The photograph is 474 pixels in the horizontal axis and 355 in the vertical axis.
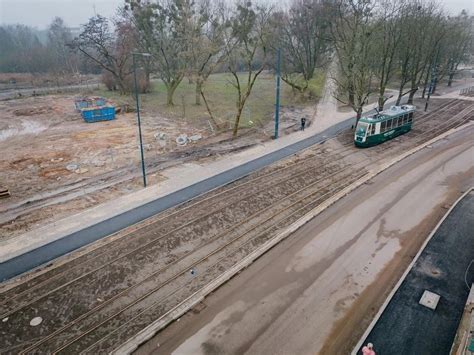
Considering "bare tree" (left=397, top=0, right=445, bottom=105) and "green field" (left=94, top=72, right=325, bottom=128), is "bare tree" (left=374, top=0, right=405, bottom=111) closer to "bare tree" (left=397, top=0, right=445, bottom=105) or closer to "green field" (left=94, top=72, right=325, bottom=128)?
"bare tree" (left=397, top=0, right=445, bottom=105)

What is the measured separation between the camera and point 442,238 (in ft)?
52.4

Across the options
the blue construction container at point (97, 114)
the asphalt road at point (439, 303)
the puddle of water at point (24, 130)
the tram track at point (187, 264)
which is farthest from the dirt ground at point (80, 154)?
the asphalt road at point (439, 303)

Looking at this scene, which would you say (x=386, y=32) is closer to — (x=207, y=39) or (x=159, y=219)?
(x=207, y=39)

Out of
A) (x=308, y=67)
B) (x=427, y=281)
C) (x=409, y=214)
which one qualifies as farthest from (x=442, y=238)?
(x=308, y=67)

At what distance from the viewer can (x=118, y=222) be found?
18.0m

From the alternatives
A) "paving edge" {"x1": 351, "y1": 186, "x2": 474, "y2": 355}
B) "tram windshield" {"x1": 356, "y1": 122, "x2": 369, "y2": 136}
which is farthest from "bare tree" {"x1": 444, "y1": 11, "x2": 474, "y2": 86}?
"paving edge" {"x1": 351, "y1": 186, "x2": 474, "y2": 355}

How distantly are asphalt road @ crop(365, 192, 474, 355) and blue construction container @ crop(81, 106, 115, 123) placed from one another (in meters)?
35.5

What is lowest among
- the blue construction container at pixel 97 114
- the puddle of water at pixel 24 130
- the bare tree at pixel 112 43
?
the puddle of water at pixel 24 130

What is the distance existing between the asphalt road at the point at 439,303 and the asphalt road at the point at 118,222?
487 inches

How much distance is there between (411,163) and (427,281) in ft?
47.1

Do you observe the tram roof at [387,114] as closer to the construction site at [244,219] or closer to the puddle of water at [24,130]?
Answer: the construction site at [244,219]

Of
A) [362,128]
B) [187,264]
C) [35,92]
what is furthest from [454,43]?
[35,92]

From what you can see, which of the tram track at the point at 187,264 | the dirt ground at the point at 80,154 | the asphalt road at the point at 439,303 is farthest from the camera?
the dirt ground at the point at 80,154

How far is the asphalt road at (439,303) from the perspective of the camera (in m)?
10.6
